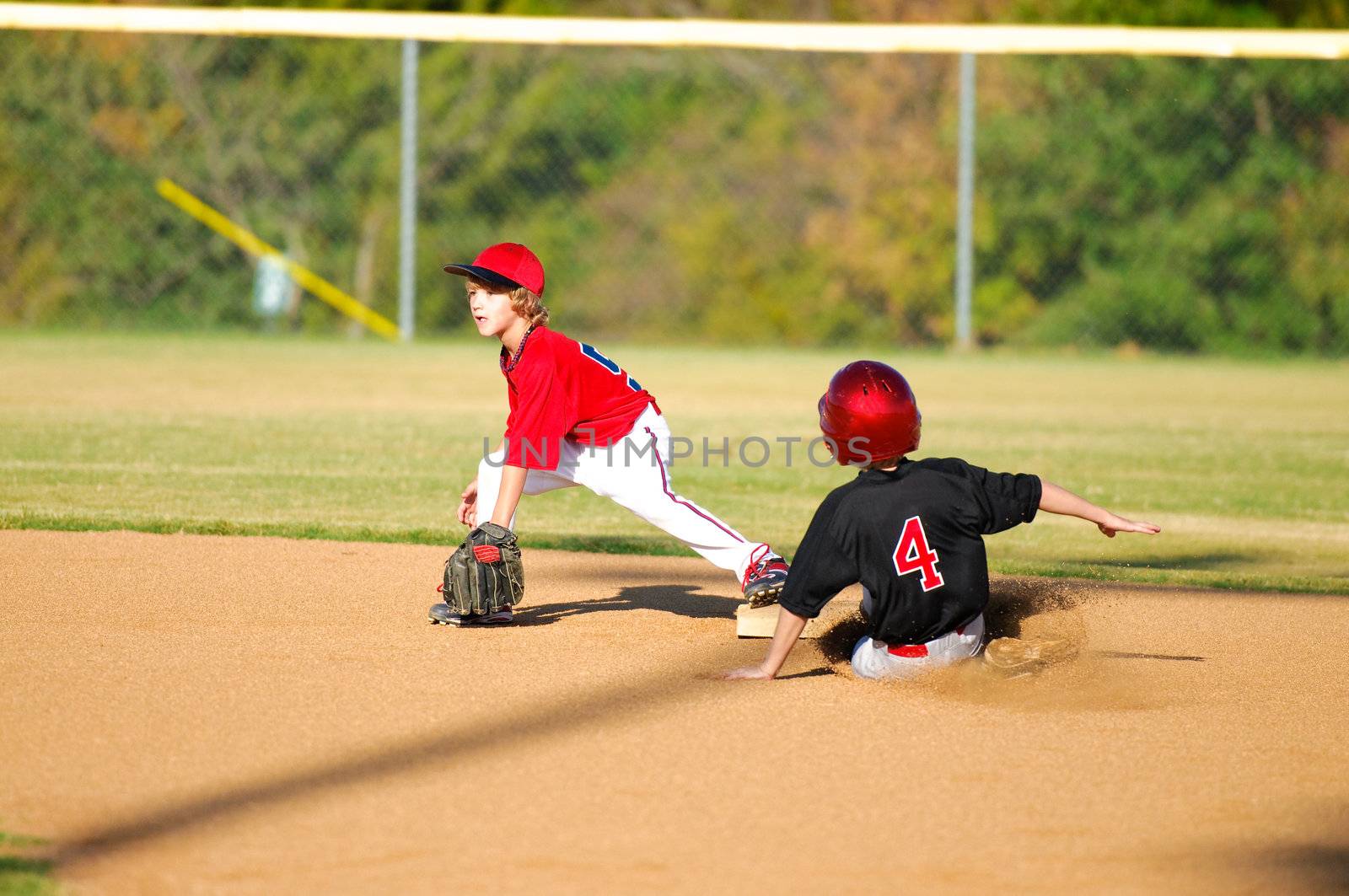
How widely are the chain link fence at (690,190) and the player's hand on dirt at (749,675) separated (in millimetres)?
11538

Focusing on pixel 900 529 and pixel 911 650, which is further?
pixel 911 650

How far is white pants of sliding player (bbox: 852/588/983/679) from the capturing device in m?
3.89

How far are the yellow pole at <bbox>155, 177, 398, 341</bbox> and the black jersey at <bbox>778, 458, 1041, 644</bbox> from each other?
12.4 m

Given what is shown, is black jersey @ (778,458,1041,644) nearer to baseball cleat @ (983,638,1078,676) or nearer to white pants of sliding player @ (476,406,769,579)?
baseball cleat @ (983,638,1078,676)

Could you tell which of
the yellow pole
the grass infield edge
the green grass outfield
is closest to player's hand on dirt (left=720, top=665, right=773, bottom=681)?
the green grass outfield

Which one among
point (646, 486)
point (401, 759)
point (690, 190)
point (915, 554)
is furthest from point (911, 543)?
point (690, 190)

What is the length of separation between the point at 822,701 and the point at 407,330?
11.7m

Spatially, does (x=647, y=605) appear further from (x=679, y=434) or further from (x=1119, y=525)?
(x=679, y=434)

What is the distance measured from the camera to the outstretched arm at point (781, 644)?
147 inches

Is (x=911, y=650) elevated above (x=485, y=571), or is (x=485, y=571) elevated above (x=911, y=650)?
(x=485, y=571)

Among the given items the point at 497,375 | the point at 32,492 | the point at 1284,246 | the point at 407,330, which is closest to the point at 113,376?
the point at 497,375

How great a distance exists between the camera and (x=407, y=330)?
588 inches

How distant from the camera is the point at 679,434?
9156 millimetres

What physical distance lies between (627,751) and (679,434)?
5952 millimetres
